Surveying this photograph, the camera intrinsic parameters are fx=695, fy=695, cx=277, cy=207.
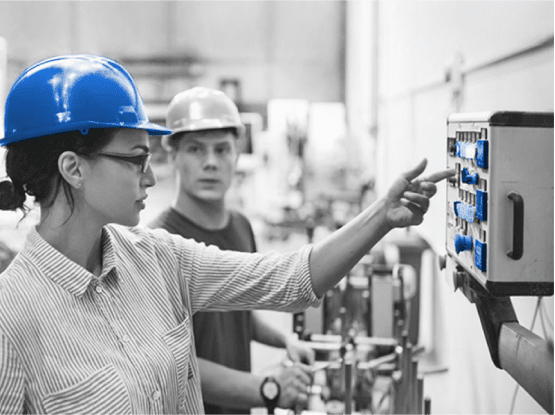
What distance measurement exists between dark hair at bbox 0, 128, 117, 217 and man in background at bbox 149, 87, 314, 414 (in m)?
0.74

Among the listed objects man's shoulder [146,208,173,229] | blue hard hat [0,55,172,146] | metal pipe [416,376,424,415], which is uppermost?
blue hard hat [0,55,172,146]

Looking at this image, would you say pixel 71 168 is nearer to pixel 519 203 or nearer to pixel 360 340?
pixel 519 203

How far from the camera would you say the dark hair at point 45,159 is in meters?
1.36

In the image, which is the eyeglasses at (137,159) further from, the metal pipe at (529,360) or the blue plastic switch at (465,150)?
the metal pipe at (529,360)

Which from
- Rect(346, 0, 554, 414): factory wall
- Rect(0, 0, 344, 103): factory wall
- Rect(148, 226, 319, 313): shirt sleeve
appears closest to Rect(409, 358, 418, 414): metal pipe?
Rect(346, 0, 554, 414): factory wall

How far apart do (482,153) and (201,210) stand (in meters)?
1.30

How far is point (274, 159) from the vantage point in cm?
757

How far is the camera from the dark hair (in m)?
1.36

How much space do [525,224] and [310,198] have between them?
6247 mm

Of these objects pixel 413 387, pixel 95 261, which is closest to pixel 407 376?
pixel 413 387

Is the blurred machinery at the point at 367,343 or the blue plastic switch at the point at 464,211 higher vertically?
the blue plastic switch at the point at 464,211

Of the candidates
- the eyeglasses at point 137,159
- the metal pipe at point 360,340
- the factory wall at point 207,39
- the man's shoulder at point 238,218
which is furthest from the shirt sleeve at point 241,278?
the factory wall at point 207,39

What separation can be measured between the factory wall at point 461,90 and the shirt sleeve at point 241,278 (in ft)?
1.14

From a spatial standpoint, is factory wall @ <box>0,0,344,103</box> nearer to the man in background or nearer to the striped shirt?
the man in background
